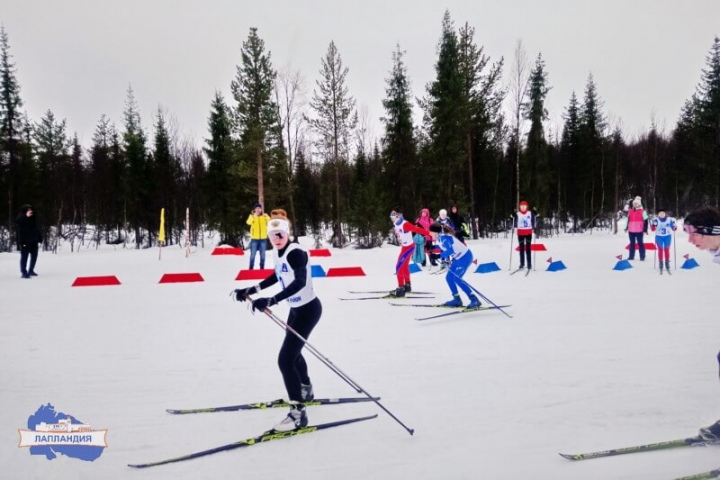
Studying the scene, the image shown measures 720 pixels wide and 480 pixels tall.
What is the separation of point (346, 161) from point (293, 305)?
2594 cm

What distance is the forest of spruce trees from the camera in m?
24.1

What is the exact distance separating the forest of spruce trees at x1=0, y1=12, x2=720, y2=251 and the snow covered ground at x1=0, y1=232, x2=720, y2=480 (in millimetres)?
16130

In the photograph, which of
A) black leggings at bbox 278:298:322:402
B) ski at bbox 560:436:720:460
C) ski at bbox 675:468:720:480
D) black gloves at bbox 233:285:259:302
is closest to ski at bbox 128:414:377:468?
black leggings at bbox 278:298:322:402

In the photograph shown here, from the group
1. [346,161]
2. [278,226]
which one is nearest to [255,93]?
[346,161]

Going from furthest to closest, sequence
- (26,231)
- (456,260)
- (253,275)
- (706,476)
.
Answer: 1. (253,275)
2. (26,231)
3. (456,260)
4. (706,476)

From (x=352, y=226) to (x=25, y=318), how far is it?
19.3 m

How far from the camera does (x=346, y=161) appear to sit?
2909cm

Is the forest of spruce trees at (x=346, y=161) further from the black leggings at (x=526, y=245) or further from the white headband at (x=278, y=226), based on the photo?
the white headband at (x=278, y=226)

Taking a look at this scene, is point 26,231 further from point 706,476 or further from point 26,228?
point 706,476

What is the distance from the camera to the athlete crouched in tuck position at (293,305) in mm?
3471

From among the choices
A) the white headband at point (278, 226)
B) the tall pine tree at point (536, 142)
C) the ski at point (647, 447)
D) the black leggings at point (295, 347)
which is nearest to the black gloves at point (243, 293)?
the black leggings at point (295, 347)

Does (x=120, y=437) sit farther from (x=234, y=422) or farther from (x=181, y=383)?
(x=181, y=383)

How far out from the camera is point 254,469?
292 centimetres

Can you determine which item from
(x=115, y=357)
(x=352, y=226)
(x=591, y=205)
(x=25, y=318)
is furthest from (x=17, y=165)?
(x=591, y=205)
